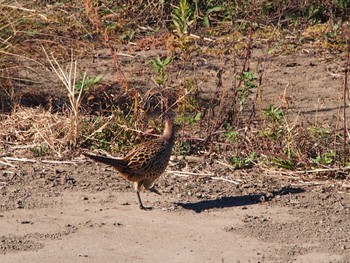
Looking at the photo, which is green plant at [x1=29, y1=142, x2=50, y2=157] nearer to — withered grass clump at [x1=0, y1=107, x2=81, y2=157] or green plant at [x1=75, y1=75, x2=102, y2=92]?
Result: withered grass clump at [x1=0, y1=107, x2=81, y2=157]

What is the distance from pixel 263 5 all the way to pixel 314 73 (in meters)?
1.66

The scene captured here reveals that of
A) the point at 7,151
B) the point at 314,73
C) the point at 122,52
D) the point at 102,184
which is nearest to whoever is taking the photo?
the point at 102,184

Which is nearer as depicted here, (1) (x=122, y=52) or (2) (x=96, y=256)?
(2) (x=96, y=256)

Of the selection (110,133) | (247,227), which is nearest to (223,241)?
(247,227)

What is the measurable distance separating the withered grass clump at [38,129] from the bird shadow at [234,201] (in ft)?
5.55

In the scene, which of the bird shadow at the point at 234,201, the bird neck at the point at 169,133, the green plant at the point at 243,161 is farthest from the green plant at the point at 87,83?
the bird shadow at the point at 234,201

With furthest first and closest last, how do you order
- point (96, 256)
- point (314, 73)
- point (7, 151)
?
point (314, 73) < point (7, 151) < point (96, 256)

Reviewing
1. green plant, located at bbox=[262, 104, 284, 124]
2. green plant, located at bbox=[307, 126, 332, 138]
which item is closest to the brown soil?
green plant, located at bbox=[262, 104, 284, 124]

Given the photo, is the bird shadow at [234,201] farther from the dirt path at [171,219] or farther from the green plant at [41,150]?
the green plant at [41,150]

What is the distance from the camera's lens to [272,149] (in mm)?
8844

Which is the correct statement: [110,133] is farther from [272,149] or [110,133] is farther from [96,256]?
[96,256]

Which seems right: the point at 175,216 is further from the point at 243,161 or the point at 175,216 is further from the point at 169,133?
the point at 243,161

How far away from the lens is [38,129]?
30.5ft

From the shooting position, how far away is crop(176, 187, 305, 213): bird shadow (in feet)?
25.8
